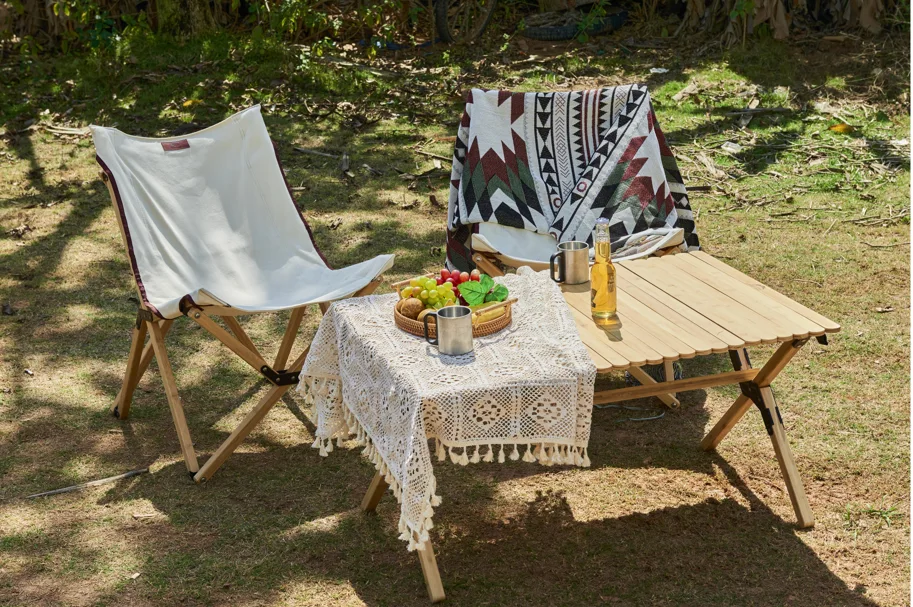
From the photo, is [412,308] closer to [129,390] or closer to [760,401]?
[760,401]

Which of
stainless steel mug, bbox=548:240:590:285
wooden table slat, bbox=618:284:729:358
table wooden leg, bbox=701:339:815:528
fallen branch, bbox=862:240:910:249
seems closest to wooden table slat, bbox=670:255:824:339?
table wooden leg, bbox=701:339:815:528

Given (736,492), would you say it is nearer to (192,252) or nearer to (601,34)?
(192,252)

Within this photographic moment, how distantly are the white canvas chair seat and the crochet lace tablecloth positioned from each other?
0.86 metres

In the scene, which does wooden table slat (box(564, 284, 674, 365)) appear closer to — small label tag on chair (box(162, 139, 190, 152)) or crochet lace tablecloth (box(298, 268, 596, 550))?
crochet lace tablecloth (box(298, 268, 596, 550))

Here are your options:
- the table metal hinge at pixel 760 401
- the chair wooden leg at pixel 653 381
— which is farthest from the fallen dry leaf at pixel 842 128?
the table metal hinge at pixel 760 401

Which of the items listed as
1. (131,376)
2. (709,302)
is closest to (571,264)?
(709,302)

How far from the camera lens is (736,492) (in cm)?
346

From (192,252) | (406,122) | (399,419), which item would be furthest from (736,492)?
(406,122)

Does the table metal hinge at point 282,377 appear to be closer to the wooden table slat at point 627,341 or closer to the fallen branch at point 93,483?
the fallen branch at point 93,483

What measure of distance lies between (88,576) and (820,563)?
7.29 ft

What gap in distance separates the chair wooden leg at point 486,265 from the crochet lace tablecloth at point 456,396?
46.4 inches

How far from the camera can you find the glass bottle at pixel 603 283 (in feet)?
10.1

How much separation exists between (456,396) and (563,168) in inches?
91.5

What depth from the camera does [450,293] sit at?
305 cm
